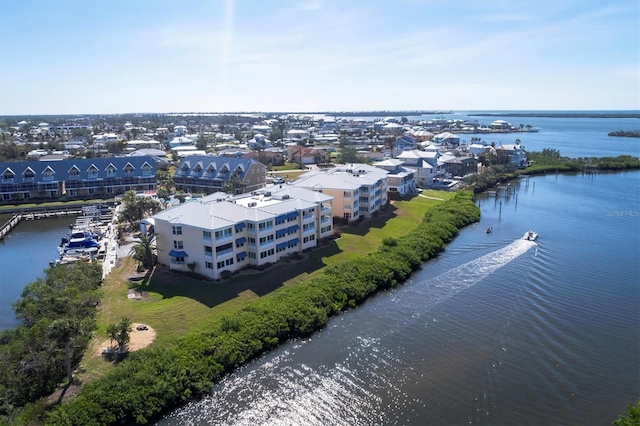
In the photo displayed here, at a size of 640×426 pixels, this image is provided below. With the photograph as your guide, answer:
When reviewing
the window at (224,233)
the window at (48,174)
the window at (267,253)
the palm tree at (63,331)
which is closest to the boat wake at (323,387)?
the palm tree at (63,331)

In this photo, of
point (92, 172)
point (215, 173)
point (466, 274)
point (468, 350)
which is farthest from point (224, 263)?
point (92, 172)

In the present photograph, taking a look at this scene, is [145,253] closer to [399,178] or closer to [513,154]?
[399,178]

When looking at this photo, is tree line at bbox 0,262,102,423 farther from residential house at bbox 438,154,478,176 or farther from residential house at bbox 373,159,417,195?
residential house at bbox 438,154,478,176

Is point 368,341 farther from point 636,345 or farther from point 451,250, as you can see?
point 451,250

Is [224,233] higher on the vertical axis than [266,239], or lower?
higher

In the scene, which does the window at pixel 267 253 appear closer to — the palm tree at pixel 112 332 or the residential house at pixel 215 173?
the palm tree at pixel 112 332

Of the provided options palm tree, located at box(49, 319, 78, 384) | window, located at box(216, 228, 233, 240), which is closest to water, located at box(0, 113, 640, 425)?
palm tree, located at box(49, 319, 78, 384)
